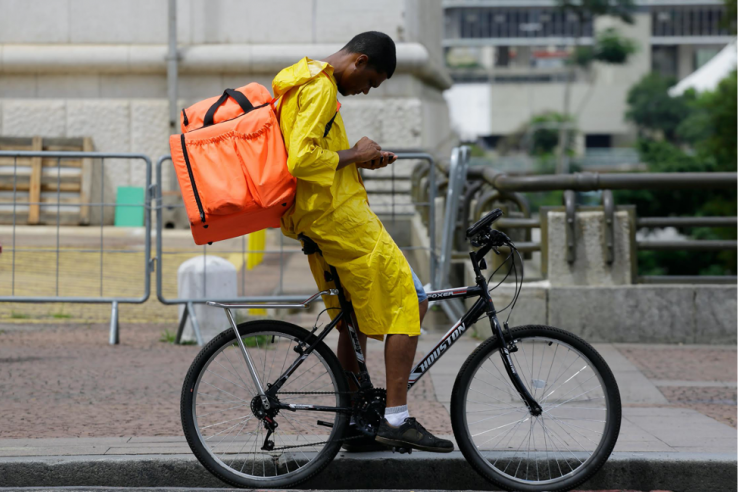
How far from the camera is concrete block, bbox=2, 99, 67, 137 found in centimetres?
1445

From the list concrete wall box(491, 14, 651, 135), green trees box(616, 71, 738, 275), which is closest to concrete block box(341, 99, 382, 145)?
green trees box(616, 71, 738, 275)

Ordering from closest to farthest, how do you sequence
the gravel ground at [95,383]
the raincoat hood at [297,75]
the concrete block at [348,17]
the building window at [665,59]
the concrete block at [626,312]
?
1. the raincoat hood at [297,75]
2. the gravel ground at [95,383]
3. the concrete block at [626,312]
4. the concrete block at [348,17]
5. the building window at [665,59]

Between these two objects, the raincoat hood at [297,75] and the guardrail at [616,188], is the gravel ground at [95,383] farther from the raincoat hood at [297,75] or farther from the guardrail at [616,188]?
the raincoat hood at [297,75]

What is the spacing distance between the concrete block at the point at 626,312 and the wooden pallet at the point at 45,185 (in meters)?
3.90

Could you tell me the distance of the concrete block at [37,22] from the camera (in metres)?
14.4

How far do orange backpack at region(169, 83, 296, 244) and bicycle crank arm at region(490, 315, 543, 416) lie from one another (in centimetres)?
101

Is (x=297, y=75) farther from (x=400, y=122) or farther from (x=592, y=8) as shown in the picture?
(x=592, y=8)

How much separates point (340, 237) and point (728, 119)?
18364 mm

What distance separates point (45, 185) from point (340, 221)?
9.09 meters

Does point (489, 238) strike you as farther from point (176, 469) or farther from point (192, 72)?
point (192, 72)

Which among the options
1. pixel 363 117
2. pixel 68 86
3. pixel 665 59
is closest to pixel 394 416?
pixel 363 117

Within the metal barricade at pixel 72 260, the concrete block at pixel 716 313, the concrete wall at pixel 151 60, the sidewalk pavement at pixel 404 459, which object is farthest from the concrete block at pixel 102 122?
the concrete block at pixel 716 313

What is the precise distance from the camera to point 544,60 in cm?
14188

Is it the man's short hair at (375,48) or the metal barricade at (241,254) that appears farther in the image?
the metal barricade at (241,254)
